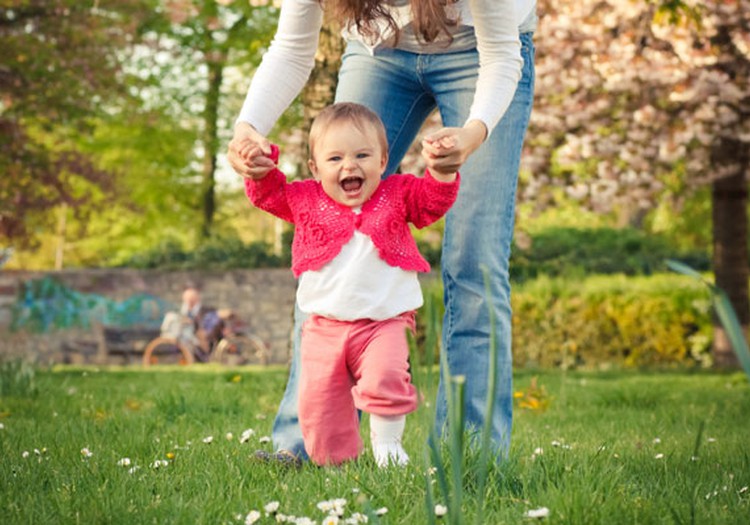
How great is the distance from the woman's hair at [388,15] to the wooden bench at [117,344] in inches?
577

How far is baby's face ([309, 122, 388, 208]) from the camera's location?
258cm

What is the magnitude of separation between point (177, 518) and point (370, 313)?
2.66 ft

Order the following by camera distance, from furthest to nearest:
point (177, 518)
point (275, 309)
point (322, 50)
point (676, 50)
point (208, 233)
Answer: point (208, 233) < point (275, 309) < point (676, 50) < point (322, 50) < point (177, 518)

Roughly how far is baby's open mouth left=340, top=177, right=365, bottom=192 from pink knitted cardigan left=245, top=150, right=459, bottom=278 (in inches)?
2.2

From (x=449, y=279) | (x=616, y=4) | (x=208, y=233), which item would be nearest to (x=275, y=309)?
(x=208, y=233)

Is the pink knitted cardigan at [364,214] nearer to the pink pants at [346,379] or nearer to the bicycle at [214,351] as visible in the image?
the pink pants at [346,379]

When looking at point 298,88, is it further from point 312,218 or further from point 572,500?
Result: point 572,500

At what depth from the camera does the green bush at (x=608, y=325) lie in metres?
11.9

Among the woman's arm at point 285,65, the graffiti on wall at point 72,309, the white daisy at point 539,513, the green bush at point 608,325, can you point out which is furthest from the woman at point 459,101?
the graffiti on wall at point 72,309

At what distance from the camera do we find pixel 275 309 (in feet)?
54.4

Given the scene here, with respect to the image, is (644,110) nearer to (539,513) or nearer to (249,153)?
(249,153)

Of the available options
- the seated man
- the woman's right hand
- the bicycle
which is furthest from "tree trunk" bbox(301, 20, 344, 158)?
the seated man

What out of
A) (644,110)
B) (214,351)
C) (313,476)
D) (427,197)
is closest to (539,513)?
(313,476)

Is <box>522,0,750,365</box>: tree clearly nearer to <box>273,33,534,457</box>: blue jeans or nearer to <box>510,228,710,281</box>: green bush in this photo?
<box>510,228,710,281</box>: green bush
